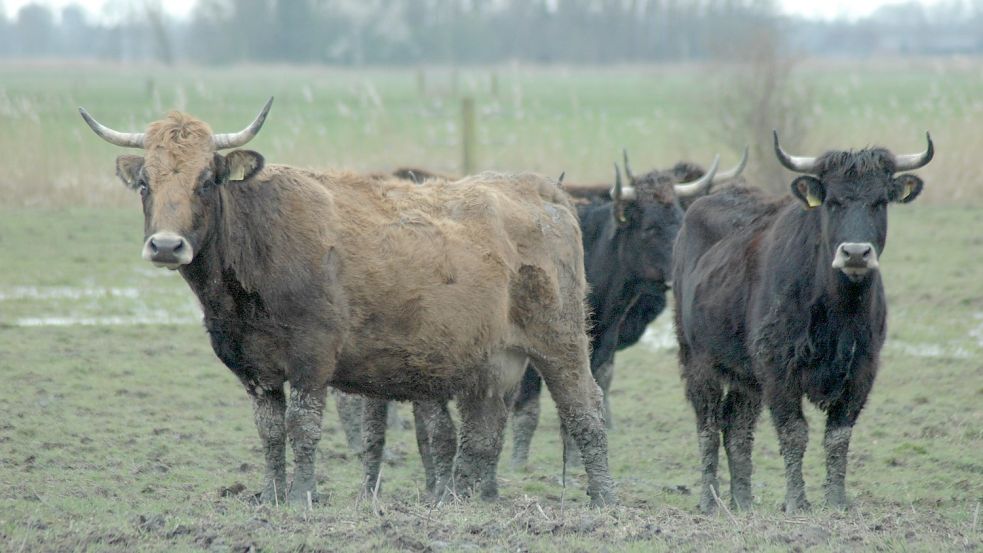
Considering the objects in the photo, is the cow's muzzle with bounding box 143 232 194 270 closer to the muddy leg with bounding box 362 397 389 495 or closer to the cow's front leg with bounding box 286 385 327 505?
the cow's front leg with bounding box 286 385 327 505

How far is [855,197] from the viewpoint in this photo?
7.41 m

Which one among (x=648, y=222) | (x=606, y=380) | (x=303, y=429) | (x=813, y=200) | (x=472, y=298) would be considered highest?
(x=813, y=200)

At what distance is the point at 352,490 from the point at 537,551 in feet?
9.31

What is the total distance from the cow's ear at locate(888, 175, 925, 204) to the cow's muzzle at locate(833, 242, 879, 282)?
0.55 meters

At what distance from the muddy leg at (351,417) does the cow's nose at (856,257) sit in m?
4.13

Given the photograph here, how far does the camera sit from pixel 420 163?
76.4ft

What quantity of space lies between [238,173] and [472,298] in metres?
1.55

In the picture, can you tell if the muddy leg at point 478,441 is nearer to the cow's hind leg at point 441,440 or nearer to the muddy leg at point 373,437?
the cow's hind leg at point 441,440

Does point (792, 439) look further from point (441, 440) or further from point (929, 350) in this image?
point (929, 350)

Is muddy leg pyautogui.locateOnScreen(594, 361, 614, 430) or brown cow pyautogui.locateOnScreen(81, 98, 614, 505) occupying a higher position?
brown cow pyautogui.locateOnScreen(81, 98, 614, 505)

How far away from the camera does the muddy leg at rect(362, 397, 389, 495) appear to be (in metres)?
8.14

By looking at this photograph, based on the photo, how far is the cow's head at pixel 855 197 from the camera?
23.7ft

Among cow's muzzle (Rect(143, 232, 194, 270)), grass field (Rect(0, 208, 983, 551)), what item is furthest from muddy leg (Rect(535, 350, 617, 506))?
cow's muzzle (Rect(143, 232, 194, 270))

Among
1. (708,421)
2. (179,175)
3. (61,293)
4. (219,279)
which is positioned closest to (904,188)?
(708,421)
